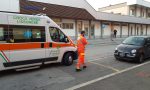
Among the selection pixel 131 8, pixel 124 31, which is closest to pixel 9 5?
pixel 124 31

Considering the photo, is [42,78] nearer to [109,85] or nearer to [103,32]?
[109,85]

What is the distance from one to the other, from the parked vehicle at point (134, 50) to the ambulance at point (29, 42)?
331 centimetres

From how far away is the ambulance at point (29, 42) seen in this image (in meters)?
7.08

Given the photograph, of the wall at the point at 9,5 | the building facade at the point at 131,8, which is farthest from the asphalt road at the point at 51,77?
the building facade at the point at 131,8

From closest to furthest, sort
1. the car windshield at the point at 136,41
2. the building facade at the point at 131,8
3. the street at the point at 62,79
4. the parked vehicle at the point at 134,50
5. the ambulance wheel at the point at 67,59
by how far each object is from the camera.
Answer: the street at the point at 62,79, the ambulance wheel at the point at 67,59, the parked vehicle at the point at 134,50, the car windshield at the point at 136,41, the building facade at the point at 131,8

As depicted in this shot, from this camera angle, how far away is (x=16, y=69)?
741cm

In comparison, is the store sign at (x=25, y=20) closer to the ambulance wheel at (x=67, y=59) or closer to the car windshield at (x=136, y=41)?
the ambulance wheel at (x=67, y=59)

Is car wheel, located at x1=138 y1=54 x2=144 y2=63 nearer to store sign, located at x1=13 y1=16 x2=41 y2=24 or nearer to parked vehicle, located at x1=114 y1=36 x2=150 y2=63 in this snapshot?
parked vehicle, located at x1=114 y1=36 x2=150 y2=63

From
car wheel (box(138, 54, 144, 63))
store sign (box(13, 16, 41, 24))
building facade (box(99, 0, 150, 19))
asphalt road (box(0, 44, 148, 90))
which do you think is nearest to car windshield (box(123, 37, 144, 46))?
car wheel (box(138, 54, 144, 63))

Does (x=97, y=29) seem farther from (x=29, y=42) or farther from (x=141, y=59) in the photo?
(x=29, y=42)

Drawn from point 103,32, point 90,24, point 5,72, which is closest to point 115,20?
point 103,32

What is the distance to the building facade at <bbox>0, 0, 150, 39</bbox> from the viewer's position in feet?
68.6

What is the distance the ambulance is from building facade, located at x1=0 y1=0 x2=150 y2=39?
41.2 ft

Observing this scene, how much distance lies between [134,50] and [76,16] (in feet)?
54.8
